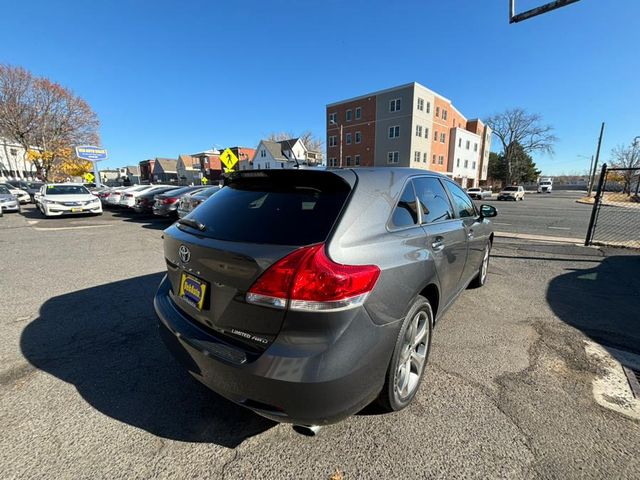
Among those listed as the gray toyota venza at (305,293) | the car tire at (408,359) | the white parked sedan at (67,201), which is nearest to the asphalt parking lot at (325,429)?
the car tire at (408,359)

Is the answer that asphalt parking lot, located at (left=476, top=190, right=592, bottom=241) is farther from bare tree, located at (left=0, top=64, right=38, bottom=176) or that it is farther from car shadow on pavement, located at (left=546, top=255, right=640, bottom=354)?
bare tree, located at (left=0, top=64, right=38, bottom=176)

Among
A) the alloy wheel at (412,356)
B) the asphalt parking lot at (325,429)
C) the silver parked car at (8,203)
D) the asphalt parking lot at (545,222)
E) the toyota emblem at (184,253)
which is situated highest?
the toyota emblem at (184,253)

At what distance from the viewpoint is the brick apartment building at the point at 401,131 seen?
126 ft

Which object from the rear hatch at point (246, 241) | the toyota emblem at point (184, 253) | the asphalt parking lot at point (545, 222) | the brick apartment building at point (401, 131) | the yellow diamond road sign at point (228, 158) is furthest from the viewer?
the brick apartment building at point (401, 131)

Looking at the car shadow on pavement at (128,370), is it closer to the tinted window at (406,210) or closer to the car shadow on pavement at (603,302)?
the tinted window at (406,210)

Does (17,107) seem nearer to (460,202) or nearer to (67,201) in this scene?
(67,201)

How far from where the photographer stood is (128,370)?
2490 millimetres

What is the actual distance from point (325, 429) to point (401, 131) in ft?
137

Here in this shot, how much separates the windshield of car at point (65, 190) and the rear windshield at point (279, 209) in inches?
601

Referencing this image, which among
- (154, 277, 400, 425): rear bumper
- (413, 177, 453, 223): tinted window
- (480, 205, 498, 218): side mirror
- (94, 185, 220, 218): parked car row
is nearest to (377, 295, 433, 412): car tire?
(154, 277, 400, 425): rear bumper

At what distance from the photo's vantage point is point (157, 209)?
11.4 metres

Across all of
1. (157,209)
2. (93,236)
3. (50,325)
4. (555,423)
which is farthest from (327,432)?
(157,209)

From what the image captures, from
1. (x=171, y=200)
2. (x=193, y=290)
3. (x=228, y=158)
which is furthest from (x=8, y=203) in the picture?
(x=193, y=290)

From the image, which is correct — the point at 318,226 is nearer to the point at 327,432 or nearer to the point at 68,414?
the point at 327,432
